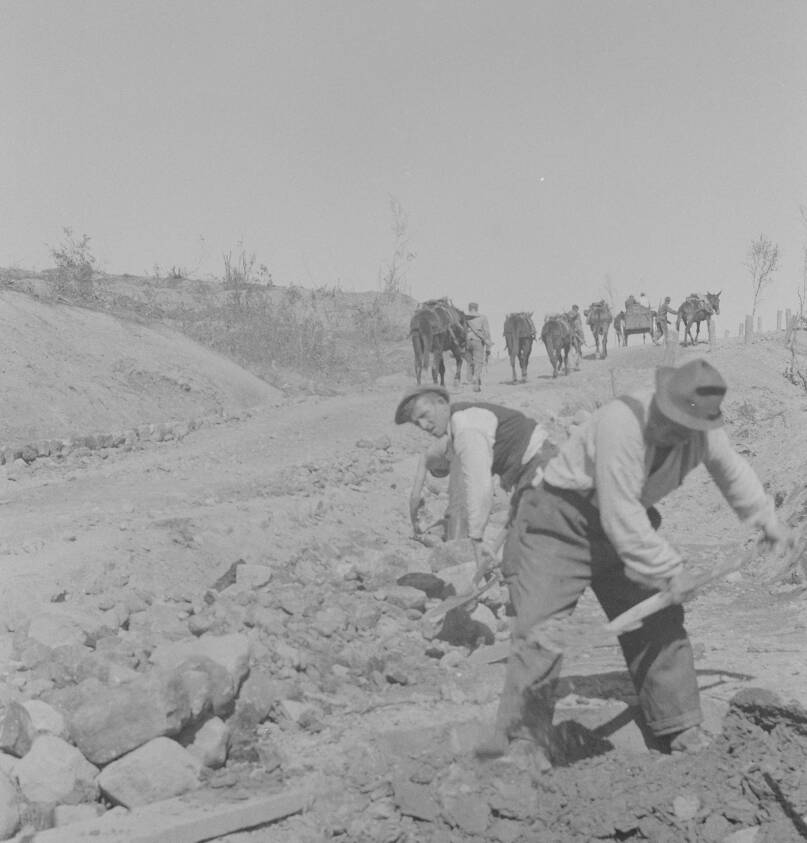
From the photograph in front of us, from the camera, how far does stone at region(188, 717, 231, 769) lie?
404 cm

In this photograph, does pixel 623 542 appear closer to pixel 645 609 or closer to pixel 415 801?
pixel 645 609

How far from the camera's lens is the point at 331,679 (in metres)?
5.06

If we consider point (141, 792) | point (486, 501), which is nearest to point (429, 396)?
point (486, 501)

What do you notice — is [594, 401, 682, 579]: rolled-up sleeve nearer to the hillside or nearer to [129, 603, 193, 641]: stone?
[129, 603, 193, 641]: stone

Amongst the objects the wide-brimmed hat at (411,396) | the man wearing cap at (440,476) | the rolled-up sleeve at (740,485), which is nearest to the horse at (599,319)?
the man wearing cap at (440,476)

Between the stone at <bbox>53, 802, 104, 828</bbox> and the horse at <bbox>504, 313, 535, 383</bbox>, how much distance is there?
57.5 feet

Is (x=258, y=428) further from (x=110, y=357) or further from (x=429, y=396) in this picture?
(x=429, y=396)

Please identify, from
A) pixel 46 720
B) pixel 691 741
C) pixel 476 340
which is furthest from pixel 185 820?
pixel 476 340

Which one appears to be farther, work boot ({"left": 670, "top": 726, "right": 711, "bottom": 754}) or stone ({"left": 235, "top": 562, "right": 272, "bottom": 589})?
stone ({"left": 235, "top": 562, "right": 272, "bottom": 589})

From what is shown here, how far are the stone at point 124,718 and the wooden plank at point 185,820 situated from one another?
31cm

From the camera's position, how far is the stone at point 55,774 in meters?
3.72

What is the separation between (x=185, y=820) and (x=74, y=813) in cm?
48

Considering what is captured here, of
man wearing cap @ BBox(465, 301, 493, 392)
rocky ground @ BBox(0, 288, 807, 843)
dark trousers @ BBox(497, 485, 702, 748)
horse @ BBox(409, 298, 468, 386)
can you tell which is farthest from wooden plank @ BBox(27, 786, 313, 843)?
man wearing cap @ BBox(465, 301, 493, 392)

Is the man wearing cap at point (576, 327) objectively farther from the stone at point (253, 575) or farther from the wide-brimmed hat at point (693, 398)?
the wide-brimmed hat at point (693, 398)
